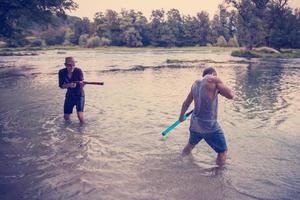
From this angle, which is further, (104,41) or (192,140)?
(104,41)

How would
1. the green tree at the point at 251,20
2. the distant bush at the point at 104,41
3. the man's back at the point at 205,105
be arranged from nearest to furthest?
the man's back at the point at 205,105 → the green tree at the point at 251,20 → the distant bush at the point at 104,41

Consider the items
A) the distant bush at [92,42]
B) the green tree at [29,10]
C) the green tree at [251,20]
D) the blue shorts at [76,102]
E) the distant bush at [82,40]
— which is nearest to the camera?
Answer: the blue shorts at [76,102]

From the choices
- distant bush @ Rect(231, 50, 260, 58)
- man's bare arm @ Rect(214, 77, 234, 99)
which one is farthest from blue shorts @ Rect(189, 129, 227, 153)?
distant bush @ Rect(231, 50, 260, 58)

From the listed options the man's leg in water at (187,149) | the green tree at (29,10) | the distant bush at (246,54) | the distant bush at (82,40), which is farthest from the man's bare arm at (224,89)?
the distant bush at (82,40)

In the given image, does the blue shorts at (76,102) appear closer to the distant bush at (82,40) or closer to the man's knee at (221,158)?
the man's knee at (221,158)

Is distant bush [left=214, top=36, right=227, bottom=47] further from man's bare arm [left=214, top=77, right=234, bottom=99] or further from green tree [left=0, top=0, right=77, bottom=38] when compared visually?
man's bare arm [left=214, top=77, right=234, bottom=99]

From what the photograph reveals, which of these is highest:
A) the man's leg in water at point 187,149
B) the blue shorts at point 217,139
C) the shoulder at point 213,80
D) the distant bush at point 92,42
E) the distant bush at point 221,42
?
the distant bush at point 221,42

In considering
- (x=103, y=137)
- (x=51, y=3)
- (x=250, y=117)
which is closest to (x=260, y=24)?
(x=51, y=3)

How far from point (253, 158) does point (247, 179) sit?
1.17m

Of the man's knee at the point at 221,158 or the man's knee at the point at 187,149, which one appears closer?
the man's knee at the point at 221,158

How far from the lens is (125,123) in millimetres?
10242

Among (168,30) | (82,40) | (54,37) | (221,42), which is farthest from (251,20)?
(54,37)

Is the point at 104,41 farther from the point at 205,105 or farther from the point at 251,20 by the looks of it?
the point at 205,105

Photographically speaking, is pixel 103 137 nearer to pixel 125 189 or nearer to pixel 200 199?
pixel 125 189
